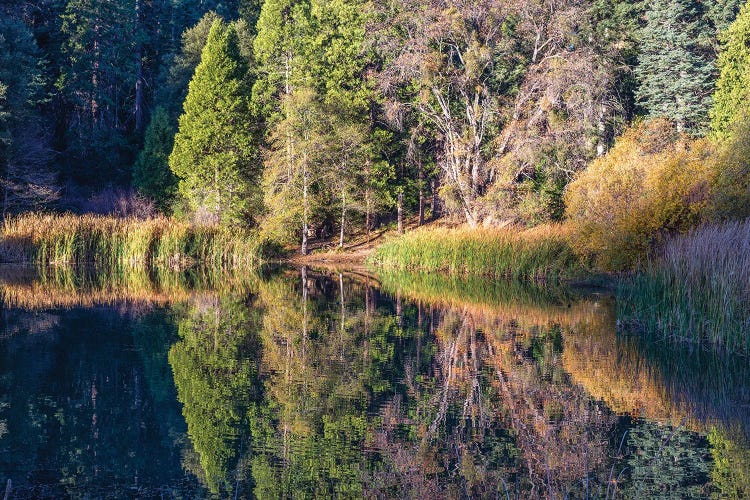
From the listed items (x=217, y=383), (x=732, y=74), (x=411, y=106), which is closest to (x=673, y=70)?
(x=732, y=74)

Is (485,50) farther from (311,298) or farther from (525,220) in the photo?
A: (311,298)

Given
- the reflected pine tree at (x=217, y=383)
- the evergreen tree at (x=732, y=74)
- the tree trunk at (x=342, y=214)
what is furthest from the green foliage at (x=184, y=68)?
the reflected pine tree at (x=217, y=383)

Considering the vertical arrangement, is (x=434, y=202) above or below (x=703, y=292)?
above

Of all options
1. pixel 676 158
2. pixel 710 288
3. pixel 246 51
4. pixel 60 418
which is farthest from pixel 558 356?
pixel 246 51

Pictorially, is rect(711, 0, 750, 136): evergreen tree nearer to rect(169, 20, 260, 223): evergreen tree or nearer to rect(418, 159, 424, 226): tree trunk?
rect(418, 159, 424, 226): tree trunk

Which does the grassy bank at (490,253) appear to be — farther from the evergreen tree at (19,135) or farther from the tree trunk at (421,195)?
the evergreen tree at (19,135)

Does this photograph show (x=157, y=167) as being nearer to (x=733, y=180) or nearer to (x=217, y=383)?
(x=733, y=180)
